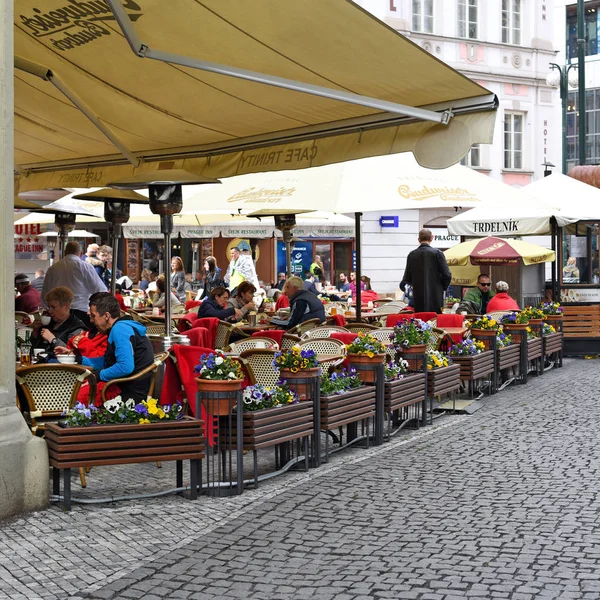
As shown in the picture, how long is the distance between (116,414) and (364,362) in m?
3.07

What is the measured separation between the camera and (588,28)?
54.7 meters

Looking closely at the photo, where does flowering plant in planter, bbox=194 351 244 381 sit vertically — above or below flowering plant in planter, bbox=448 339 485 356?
above

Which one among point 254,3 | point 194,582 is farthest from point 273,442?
point 254,3

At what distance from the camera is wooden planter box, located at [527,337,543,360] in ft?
51.6

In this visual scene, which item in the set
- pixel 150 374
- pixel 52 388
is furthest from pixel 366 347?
pixel 52 388

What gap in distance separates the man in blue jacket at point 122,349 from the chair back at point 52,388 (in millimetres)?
435

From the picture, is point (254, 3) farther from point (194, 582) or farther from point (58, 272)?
point (58, 272)

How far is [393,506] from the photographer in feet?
24.4

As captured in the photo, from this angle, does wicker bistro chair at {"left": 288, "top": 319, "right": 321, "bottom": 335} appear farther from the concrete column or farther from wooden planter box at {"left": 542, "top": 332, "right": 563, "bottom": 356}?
the concrete column

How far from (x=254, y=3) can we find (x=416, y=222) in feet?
95.0

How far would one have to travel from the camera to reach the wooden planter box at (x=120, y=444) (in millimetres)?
7148

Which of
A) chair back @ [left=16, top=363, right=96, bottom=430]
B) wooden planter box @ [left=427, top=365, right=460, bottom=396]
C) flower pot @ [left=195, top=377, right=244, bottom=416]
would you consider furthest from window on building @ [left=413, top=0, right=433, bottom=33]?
chair back @ [left=16, top=363, right=96, bottom=430]

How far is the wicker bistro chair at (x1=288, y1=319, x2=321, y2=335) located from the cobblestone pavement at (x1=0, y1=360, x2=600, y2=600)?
3.65 m

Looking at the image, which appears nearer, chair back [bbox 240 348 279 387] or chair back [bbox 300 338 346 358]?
chair back [bbox 240 348 279 387]
